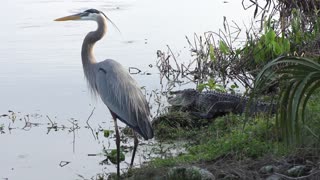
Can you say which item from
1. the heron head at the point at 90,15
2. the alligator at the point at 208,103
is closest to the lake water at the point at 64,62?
the alligator at the point at 208,103

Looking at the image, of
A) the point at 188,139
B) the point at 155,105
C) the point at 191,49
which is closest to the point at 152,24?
→ the point at 191,49

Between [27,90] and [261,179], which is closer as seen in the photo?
[261,179]

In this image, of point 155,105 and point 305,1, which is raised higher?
point 305,1

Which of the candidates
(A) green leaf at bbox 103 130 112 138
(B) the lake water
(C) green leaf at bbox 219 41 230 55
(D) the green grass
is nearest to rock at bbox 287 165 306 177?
(D) the green grass

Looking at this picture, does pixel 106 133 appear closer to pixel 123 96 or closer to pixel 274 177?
pixel 123 96

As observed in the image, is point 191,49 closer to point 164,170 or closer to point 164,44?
point 164,44

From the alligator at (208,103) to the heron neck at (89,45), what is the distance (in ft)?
5.20

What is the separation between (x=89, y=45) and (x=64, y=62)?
400 centimetres

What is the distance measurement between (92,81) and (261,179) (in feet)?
8.87

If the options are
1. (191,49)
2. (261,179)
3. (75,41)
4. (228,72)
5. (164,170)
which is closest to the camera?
(261,179)

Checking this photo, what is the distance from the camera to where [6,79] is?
9.88 metres


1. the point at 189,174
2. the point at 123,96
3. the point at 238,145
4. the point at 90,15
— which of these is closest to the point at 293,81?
the point at 189,174

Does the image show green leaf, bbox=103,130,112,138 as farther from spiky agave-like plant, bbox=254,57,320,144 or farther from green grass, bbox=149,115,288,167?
spiky agave-like plant, bbox=254,57,320,144

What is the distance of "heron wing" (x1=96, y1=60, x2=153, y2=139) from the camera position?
6.16 metres
